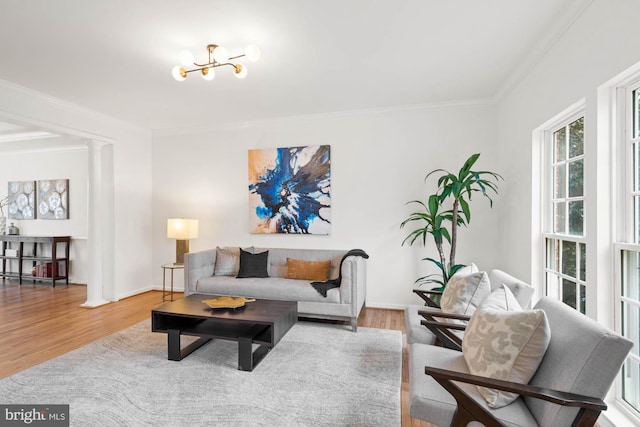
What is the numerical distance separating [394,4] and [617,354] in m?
2.24

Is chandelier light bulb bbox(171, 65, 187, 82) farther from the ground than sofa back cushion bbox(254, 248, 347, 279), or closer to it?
farther from the ground

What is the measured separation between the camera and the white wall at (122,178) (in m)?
3.83

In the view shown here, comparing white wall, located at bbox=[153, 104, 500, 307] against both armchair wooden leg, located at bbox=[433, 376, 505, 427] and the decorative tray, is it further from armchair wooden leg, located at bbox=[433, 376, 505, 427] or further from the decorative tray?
armchair wooden leg, located at bbox=[433, 376, 505, 427]

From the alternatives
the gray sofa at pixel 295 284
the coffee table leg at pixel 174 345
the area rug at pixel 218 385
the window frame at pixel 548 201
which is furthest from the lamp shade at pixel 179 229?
the window frame at pixel 548 201

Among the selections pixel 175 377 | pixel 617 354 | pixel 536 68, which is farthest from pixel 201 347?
pixel 536 68

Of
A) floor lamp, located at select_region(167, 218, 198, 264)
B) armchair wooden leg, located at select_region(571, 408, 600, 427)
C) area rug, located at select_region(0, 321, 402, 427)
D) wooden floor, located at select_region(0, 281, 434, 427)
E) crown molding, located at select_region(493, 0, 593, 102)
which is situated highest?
crown molding, located at select_region(493, 0, 593, 102)

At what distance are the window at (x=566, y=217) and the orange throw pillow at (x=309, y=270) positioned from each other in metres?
2.24

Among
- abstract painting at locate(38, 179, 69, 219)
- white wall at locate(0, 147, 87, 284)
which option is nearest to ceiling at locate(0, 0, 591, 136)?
white wall at locate(0, 147, 87, 284)

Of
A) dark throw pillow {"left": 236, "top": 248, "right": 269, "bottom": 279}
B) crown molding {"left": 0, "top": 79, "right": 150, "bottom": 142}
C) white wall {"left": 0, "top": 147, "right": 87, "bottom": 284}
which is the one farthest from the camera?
white wall {"left": 0, "top": 147, "right": 87, "bottom": 284}

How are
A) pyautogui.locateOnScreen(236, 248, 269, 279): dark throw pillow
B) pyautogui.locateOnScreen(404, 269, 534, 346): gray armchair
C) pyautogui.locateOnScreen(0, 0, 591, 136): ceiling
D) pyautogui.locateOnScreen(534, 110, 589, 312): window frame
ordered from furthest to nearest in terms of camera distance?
pyautogui.locateOnScreen(236, 248, 269, 279): dark throw pillow < pyautogui.locateOnScreen(534, 110, 589, 312): window frame < pyautogui.locateOnScreen(0, 0, 591, 136): ceiling < pyautogui.locateOnScreen(404, 269, 534, 346): gray armchair

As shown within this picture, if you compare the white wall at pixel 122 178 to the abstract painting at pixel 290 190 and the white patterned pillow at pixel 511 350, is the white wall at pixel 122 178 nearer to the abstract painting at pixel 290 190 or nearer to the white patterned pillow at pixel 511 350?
the abstract painting at pixel 290 190

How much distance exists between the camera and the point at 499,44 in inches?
106

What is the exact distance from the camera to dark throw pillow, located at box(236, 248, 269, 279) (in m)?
4.10

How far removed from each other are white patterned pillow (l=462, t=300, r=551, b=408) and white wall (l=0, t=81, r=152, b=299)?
4.82 metres
